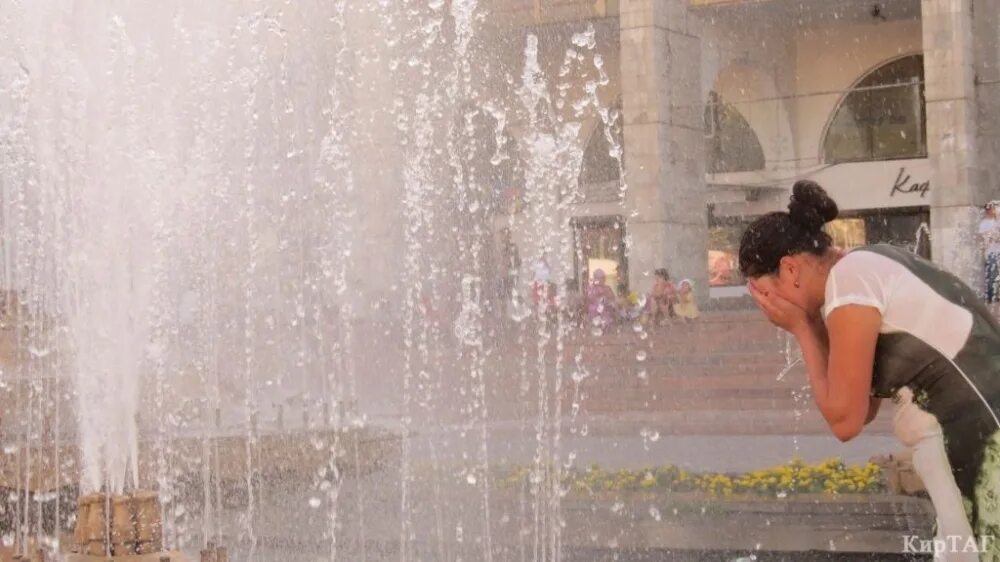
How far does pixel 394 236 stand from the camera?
67.8 feet

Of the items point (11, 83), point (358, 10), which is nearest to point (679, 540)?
point (11, 83)

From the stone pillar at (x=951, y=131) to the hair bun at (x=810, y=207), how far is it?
16.8 m

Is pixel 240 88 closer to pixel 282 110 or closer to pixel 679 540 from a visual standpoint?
pixel 282 110

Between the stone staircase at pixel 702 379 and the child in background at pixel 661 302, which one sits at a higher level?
the child in background at pixel 661 302

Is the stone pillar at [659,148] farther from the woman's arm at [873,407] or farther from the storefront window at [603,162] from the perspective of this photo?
the woman's arm at [873,407]

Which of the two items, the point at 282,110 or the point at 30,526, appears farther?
the point at 282,110

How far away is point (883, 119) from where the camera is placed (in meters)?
23.4

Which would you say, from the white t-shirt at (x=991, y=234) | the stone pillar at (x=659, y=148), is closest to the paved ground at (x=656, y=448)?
the white t-shirt at (x=991, y=234)

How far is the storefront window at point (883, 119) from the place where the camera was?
23.0 meters

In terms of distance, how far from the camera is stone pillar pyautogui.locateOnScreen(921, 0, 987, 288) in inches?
731

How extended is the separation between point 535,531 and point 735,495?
108 cm

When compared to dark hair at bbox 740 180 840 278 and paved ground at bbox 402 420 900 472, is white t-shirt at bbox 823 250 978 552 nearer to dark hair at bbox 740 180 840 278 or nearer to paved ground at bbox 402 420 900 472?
dark hair at bbox 740 180 840 278

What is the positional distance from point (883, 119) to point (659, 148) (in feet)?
18.8

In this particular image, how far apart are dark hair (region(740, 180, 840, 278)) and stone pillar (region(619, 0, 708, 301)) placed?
1683cm
